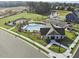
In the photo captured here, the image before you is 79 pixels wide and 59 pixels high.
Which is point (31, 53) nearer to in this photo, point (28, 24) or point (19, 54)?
point (19, 54)

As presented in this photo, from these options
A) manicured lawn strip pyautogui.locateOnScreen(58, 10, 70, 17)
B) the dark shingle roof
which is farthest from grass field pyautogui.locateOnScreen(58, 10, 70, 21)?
the dark shingle roof

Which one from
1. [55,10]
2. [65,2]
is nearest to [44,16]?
[55,10]

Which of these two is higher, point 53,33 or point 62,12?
point 62,12

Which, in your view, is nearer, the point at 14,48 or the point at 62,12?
the point at 14,48

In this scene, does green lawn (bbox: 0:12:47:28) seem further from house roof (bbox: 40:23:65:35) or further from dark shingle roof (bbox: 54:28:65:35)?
dark shingle roof (bbox: 54:28:65:35)

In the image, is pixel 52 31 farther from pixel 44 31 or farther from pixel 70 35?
pixel 70 35

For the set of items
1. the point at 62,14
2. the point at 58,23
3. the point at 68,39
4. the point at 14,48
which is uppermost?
the point at 62,14

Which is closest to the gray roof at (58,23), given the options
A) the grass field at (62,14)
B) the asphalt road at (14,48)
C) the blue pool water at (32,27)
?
the grass field at (62,14)

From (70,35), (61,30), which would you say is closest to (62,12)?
(61,30)

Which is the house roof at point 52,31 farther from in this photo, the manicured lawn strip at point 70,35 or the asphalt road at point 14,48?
the asphalt road at point 14,48
